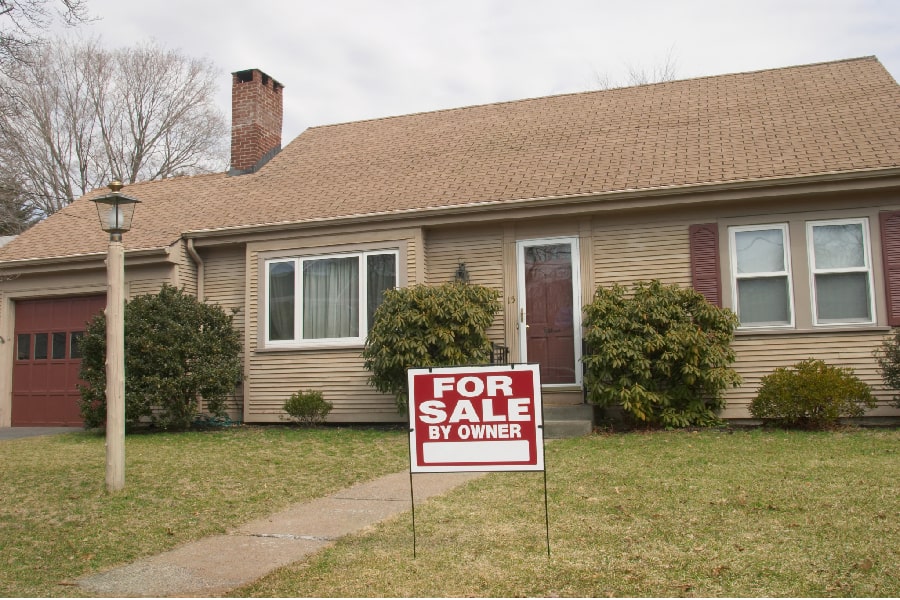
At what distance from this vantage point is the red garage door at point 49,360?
13.5 meters

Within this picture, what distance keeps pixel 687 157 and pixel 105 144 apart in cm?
2475

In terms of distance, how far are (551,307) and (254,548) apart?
711 centimetres

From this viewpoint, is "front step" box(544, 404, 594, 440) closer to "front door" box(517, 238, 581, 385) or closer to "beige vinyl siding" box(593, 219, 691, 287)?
"front door" box(517, 238, 581, 385)

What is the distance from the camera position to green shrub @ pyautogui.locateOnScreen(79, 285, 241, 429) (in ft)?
37.1

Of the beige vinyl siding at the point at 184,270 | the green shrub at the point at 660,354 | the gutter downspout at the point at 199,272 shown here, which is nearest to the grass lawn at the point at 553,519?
the green shrub at the point at 660,354

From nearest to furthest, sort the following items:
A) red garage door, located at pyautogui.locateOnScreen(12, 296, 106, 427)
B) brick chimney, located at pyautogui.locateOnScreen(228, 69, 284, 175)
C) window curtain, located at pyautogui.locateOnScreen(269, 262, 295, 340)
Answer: window curtain, located at pyautogui.locateOnScreen(269, 262, 295, 340)
red garage door, located at pyautogui.locateOnScreen(12, 296, 106, 427)
brick chimney, located at pyautogui.locateOnScreen(228, 69, 284, 175)

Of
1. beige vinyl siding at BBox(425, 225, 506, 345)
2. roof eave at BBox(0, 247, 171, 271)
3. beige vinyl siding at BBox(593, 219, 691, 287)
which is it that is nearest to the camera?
beige vinyl siding at BBox(593, 219, 691, 287)

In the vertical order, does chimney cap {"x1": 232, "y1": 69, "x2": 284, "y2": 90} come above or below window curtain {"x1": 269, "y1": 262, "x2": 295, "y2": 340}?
above

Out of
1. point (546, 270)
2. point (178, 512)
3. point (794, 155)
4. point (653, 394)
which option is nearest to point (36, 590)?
point (178, 512)

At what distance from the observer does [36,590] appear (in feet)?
14.1

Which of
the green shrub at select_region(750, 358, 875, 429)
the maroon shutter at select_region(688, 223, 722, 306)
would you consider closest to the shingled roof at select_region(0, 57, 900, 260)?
the maroon shutter at select_region(688, 223, 722, 306)

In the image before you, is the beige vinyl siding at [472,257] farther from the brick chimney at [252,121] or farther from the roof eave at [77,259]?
the brick chimney at [252,121]

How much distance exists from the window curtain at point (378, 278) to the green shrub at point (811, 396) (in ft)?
17.7

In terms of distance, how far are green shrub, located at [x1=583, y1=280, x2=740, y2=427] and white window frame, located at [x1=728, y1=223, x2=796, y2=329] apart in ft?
1.56
